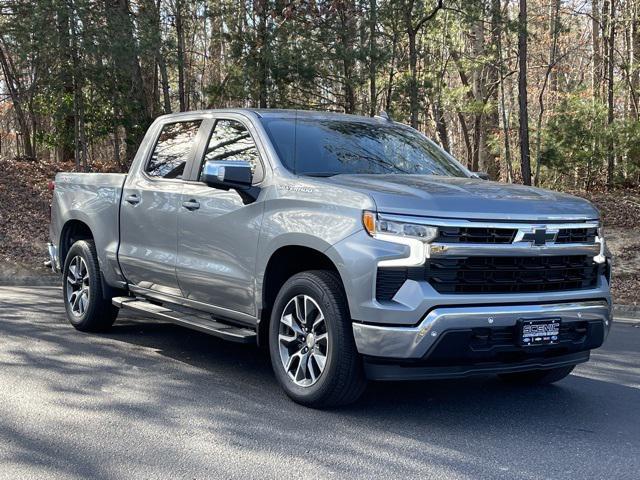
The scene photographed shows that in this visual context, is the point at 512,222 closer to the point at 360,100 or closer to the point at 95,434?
the point at 95,434

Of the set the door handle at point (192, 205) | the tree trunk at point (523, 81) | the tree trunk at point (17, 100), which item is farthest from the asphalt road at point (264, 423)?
the tree trunk at point (17, 100)

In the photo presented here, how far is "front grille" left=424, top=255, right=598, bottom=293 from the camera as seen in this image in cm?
476

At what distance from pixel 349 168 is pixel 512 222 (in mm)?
1513

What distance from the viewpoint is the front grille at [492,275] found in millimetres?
4738

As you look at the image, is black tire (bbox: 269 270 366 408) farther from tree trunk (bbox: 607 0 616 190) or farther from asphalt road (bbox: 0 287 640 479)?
tree trunk (bbox: 607 0 616 190)

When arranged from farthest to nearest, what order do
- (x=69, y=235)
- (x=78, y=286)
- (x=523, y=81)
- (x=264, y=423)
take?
(x=523, y=81) → (x=69, y=235) → (x=78, y=286) → (x=264, y=423)

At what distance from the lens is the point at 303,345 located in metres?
5.39

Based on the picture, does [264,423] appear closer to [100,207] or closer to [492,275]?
[492,275]

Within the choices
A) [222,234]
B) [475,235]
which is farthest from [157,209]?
[475,235]

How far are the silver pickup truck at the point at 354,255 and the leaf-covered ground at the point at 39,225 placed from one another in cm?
663

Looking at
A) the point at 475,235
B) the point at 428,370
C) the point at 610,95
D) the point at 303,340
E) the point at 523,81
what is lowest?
the point at 428,370

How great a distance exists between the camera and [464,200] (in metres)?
4.91

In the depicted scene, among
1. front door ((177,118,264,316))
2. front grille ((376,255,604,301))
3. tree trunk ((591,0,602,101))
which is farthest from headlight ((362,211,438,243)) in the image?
tree trunk ((591,0,602,101))

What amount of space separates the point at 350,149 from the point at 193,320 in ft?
5.97
